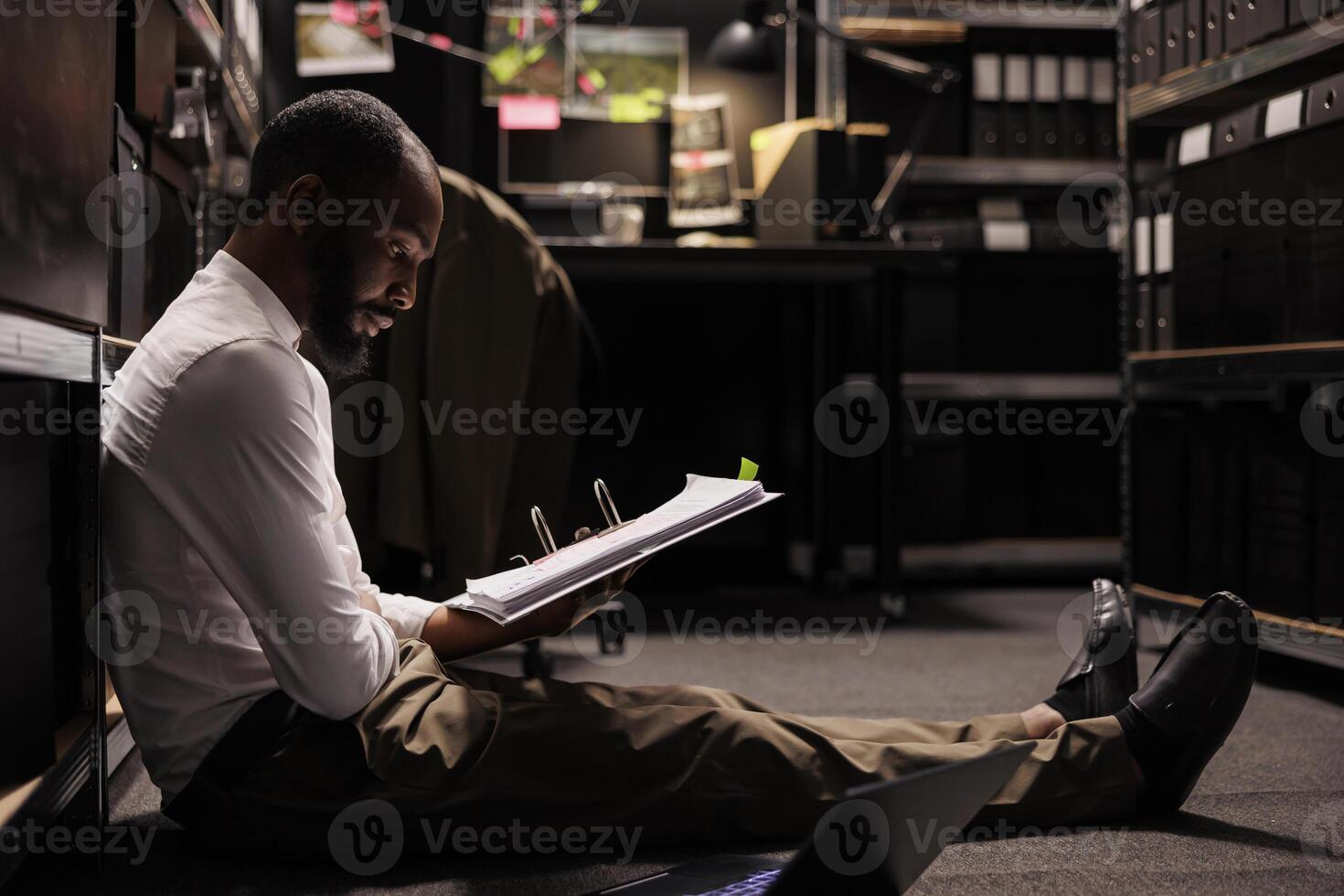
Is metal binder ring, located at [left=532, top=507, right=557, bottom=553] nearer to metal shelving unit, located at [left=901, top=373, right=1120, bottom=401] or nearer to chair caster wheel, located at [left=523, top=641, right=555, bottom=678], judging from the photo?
chair caster wheel, located at [left=523, top=641, right=555, bottom=678]

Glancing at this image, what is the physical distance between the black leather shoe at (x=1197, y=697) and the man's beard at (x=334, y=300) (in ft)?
2.62

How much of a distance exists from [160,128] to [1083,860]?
1.34 meters

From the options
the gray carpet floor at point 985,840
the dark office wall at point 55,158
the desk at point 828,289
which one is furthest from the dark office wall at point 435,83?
the dark office wall at point 55,158

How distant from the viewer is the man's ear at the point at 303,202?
955 mm

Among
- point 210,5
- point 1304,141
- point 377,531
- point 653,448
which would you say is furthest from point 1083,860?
point 653,448

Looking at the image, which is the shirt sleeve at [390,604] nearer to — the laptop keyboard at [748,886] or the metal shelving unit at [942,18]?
the laptop keyboard at [748,886]

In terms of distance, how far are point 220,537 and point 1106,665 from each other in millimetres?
890

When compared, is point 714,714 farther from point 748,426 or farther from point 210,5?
point 748,426

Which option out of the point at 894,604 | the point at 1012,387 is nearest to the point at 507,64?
the point at 1012,387

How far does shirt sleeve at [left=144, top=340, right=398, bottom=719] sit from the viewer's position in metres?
0.88

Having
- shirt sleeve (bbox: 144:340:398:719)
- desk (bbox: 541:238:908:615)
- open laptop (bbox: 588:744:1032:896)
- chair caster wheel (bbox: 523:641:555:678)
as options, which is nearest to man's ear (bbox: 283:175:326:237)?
shirt sleeve (bbox: 144:340:398:719)

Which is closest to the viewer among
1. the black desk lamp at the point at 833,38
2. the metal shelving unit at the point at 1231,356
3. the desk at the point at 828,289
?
the metal shelving unit at the point at 1231,356

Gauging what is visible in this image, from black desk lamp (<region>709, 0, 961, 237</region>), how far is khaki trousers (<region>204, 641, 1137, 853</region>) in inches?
69.5

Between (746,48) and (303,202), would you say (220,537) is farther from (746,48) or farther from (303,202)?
(746,48)
